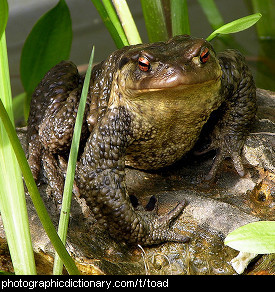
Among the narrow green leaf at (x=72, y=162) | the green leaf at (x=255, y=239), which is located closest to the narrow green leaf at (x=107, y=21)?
the narrow green leaf at (x=72, y=162)

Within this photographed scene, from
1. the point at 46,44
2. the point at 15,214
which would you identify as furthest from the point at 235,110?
the point at 46,44

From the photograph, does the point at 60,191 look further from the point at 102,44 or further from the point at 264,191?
the point at 102,44

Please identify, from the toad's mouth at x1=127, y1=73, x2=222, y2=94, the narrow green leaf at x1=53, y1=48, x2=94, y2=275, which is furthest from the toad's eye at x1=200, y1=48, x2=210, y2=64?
the narrow green leaf at x1=53, y1=48, x2=94, y2=275

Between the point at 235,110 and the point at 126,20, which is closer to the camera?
the point at 235,110

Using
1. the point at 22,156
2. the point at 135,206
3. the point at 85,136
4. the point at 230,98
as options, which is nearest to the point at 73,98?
the point at 85,136

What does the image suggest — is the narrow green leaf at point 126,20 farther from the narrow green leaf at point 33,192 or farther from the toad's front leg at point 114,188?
the narrow green leaf at point 33,192

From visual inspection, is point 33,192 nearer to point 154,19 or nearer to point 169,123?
point 169,123

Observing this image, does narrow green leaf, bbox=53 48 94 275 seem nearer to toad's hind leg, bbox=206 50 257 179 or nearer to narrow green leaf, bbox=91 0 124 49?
toad's hind leg, bbox=206 50 257 179
